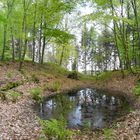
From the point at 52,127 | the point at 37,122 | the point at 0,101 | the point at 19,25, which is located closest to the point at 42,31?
the point at 19,25

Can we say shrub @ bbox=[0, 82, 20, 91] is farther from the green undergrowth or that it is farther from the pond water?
the green undergrowth

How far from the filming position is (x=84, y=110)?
53.7ft

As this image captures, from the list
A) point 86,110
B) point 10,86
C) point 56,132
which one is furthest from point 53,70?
point 56,132

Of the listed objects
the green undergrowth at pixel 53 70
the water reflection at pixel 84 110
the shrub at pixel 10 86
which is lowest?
the water reflection at pixel 84 110

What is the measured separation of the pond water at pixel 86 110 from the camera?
44.6ft

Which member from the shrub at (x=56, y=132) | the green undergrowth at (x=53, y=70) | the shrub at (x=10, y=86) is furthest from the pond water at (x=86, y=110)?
the green undergrowth at (x=53, y=70)

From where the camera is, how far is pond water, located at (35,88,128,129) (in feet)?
44.6

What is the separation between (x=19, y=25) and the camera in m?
35.6

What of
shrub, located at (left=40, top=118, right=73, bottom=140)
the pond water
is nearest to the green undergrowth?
the pond water

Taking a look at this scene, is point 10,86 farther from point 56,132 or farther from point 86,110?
point 56,132

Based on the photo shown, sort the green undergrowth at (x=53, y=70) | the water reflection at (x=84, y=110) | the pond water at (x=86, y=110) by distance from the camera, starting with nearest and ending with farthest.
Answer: the pond water at (x=86, y=110) → the water reflection at (x=84, y=110) → the green undergrowth at (x=53, y=70)

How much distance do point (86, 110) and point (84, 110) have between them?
124 mm

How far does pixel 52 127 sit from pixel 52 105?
7187 mm

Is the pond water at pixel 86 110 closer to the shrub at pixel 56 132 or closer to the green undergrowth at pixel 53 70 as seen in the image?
the shrub at pixel 56 132
